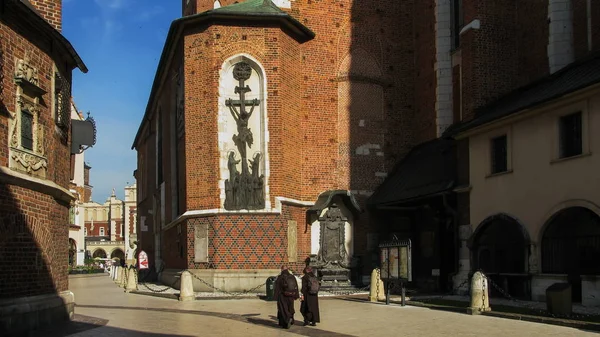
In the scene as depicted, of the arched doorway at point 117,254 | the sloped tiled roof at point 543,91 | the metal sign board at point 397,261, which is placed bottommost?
the arched doorway at point 117,254

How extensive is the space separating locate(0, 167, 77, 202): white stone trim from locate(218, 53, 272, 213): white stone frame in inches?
367

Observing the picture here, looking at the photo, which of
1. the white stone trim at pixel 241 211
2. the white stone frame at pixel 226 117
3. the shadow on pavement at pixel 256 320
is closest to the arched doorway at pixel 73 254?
the white stone trim at pixel 241 211

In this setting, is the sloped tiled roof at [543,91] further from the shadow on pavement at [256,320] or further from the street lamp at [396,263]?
the shadow on pavement at [256,320]

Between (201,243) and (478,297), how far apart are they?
12.0m

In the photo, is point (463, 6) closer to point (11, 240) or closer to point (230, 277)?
point (230, 277)

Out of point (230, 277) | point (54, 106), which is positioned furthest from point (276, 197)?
point (54, 106)

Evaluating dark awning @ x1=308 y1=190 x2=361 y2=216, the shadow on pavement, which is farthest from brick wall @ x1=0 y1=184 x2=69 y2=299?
dark awning @ x1=308 y1=190 x2=361 y2=216

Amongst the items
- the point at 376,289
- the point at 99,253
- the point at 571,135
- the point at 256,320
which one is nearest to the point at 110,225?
the point at 99,253

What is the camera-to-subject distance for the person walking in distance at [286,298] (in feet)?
49.5

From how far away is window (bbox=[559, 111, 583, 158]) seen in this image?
18.1m

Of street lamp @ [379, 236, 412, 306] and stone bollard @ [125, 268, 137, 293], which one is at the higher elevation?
street lamp @ [379, 236, 412, 306]

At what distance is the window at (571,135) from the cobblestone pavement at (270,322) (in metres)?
5.28

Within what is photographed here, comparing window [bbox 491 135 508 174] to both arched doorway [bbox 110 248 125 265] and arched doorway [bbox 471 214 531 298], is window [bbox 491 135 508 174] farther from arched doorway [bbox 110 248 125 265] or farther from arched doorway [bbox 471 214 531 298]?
arched doorway [bbox 110 248 125 265]

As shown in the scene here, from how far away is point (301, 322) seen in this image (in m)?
16.1
